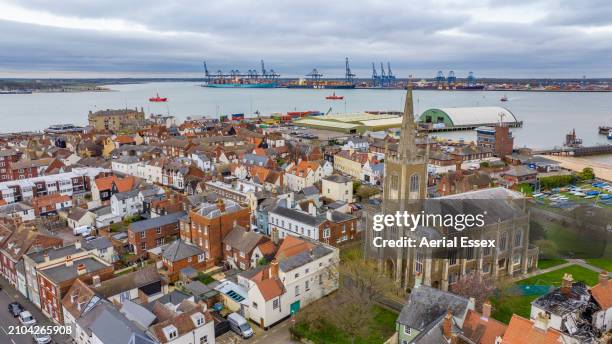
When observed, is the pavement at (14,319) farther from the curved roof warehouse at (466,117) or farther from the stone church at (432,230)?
the curved roof warehouse at (466,117)

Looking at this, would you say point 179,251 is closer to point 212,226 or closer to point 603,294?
point 212,226

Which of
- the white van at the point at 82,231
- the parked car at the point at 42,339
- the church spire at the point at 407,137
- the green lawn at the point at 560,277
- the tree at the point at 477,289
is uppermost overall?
the church spire at the point at 407,137

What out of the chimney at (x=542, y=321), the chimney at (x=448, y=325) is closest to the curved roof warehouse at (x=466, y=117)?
the chimney at (x=448, y=325)

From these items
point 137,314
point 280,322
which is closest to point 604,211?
point 280,322

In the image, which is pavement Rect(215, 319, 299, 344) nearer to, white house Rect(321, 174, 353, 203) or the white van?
the white van

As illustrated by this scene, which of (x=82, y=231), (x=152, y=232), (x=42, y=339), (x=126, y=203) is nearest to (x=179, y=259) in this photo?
(x=152, y=232)

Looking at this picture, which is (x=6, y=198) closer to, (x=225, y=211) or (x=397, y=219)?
(x=225, y=211)

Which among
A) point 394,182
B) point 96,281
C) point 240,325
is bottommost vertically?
point 240,325
